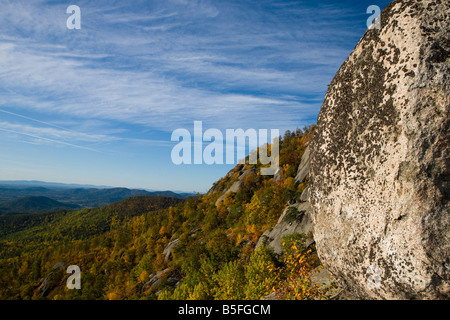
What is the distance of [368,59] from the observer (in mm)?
5652

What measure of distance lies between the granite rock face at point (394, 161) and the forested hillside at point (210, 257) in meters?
3.16

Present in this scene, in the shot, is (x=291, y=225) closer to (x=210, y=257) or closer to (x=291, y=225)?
(x=291, y=225)

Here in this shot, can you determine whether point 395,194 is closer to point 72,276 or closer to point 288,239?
point 288,239

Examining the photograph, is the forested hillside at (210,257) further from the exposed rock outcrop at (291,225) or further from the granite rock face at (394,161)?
the granite rock face at (394,161)

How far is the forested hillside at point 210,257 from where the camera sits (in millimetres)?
13742

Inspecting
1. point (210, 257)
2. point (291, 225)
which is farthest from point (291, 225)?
point (210, 257)

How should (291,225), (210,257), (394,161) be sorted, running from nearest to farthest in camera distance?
(394,161), (291,225), (210,257)

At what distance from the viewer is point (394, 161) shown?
4.91 m

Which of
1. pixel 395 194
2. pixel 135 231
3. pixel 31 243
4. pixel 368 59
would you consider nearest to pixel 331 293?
pixel 395 194

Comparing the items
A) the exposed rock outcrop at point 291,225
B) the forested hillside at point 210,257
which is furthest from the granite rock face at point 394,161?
the exposed rock outcrop at point 291,225

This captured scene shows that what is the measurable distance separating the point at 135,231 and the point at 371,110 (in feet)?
406

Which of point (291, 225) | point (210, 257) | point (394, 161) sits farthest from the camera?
point (210, 257)

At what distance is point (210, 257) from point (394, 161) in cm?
2954
